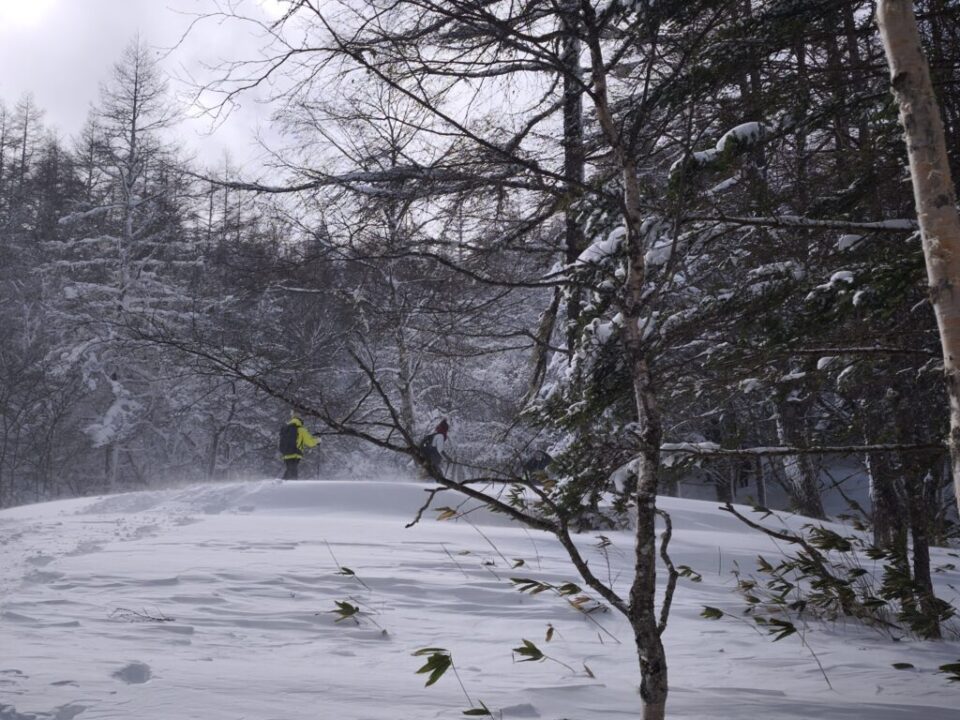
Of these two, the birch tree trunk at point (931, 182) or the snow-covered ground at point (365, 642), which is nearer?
the birch tree trunk at point (931, 182)

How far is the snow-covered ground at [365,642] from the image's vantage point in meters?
2.89

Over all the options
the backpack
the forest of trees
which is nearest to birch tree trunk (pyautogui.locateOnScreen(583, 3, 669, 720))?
the forest of trees

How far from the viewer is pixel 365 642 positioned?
385 cm

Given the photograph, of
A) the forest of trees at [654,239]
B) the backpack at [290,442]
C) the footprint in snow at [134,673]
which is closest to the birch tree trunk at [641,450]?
the forest of trees at [654,239]

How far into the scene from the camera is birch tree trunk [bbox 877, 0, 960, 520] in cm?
203

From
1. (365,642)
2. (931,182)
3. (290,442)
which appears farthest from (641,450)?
(290,442)

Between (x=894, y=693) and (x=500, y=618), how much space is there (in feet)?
6.71

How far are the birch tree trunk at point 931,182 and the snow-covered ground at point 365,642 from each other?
5.54 feet

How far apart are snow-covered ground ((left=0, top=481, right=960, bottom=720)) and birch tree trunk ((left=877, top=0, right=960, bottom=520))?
1.69 meters

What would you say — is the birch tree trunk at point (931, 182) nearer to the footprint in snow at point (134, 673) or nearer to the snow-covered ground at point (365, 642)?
the snow-covered ground at point (365, 642)

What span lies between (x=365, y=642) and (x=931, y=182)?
318 centimetres

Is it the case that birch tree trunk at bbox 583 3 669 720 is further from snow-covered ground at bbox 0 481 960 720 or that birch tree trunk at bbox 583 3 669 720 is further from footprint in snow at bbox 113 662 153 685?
footprint in snow at bbox 113 662 153 685

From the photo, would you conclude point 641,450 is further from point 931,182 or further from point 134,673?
point 134,673

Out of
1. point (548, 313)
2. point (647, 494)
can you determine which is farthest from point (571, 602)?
point (548, 313)
